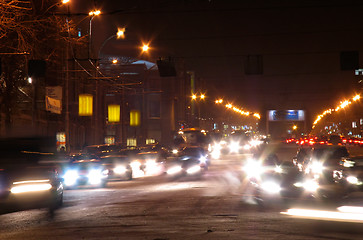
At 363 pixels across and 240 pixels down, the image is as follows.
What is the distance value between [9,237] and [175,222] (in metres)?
3.46

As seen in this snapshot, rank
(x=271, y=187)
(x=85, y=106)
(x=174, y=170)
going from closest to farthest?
1. (x=271, y=187)
2. (x=174, y=170)
3. (x=85, y=106)

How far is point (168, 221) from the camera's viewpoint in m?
11.6

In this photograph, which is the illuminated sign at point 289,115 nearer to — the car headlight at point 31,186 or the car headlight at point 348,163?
the car headlight at point 348,163

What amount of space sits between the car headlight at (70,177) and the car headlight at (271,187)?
7.83 meters

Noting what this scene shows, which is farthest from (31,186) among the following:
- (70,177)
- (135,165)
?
(135,165)

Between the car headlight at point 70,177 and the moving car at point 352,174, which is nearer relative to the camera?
the moving car at point 352,174

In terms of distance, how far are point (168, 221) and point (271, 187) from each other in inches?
320

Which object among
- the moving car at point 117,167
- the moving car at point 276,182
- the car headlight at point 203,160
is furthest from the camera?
the car headlight at point 203,160

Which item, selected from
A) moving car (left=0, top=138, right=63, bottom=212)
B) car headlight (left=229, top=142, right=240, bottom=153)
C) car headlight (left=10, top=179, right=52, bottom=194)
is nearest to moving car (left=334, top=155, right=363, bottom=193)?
moving car (left=0, top=138, right=63, bottom=212)

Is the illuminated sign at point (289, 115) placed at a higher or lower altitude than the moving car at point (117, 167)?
higher

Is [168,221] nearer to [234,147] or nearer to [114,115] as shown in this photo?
[114,115]

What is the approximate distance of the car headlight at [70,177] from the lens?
72.0 feet

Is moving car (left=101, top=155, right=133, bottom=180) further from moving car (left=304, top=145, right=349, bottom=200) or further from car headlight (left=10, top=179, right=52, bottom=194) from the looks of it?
car headlight (left=10, top=179, right=52, bottom=194)

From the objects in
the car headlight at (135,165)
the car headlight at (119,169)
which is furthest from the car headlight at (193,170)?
the car headlight at (119,169)
